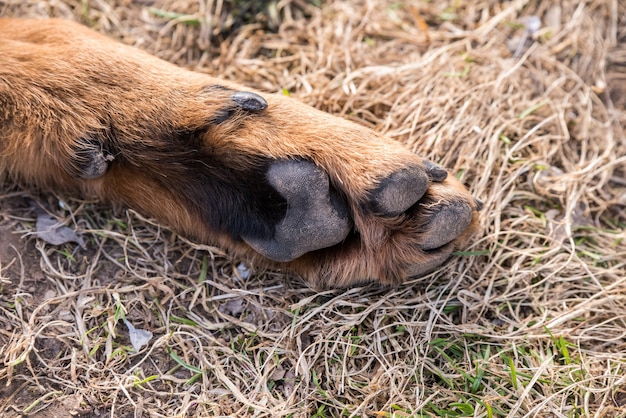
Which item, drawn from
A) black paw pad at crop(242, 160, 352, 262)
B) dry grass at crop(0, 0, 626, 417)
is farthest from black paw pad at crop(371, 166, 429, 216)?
dry grass at crop(0, 0, 626, 417)

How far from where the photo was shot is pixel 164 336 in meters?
2.26

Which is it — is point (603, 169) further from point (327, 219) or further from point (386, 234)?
point (327, 219)

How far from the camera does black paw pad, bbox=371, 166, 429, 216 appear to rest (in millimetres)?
1923

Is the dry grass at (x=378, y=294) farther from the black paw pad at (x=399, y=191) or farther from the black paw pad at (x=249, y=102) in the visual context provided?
the black paw pad at (x=249, y=102)

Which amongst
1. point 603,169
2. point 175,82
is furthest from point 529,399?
point 175,82

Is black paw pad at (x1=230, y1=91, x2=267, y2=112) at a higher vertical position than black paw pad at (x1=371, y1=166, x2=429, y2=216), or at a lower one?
higher

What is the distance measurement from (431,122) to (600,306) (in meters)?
1.11

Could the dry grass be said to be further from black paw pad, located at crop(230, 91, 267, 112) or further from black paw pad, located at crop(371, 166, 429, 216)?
black paw pad, located at crop(230, 91, 267, 112)

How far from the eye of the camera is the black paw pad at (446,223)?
2023 mm

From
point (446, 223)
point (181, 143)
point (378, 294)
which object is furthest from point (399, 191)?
point (181, 143)

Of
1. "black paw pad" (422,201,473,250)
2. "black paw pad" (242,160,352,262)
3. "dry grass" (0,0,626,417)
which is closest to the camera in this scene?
"black paw pad" (242,160,352,262)

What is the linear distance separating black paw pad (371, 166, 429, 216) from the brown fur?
0.03m

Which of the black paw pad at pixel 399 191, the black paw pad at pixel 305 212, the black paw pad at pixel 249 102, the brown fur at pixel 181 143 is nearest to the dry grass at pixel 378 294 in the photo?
the brown fur at pixel 181 143

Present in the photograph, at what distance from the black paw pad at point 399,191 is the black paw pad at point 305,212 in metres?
0.14
